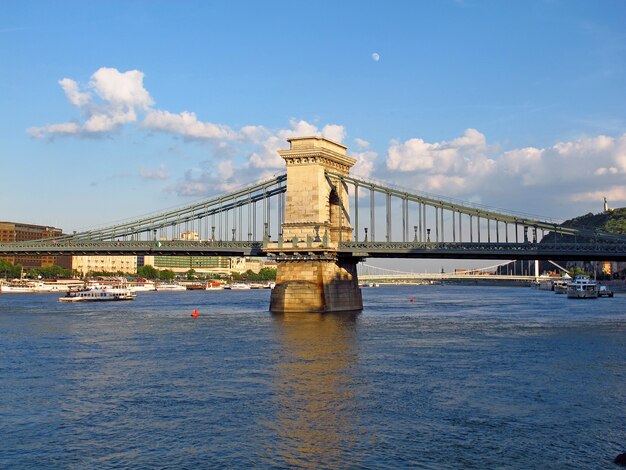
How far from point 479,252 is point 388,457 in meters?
56.1

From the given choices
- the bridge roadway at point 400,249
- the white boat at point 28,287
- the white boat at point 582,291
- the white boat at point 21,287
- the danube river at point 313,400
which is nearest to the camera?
the danube river at point 313,400

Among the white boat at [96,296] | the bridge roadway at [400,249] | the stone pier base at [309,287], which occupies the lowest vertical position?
the white boat at [96,296]

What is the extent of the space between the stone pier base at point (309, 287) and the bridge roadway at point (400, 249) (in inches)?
71.9

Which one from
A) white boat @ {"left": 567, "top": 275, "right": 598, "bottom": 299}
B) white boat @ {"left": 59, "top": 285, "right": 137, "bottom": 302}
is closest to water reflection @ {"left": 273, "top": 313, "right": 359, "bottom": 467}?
white boat @ {"left": 59, "top": 285, "right": 137, "bottom": 302}

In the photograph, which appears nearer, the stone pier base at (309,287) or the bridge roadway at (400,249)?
the bridge roadway at (400,249)

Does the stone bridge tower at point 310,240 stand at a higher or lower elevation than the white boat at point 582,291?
higher

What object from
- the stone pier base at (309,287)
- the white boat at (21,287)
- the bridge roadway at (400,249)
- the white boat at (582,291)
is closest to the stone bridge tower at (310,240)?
the stone pier base at (309,287)

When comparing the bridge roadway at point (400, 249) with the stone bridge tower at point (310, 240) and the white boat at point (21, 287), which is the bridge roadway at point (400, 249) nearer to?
the stone bridge tower at point (310, 240)

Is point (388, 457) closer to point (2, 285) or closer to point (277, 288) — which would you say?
point (277, 288)

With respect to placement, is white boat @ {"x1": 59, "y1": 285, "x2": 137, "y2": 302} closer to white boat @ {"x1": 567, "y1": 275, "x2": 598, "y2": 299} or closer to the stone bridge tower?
the stone bridge tower

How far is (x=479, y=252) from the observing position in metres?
79.2

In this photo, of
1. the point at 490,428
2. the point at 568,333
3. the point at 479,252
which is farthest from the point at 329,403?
the point at 479,252

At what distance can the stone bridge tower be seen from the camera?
82312mm

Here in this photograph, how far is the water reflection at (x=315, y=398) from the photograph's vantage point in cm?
2616
